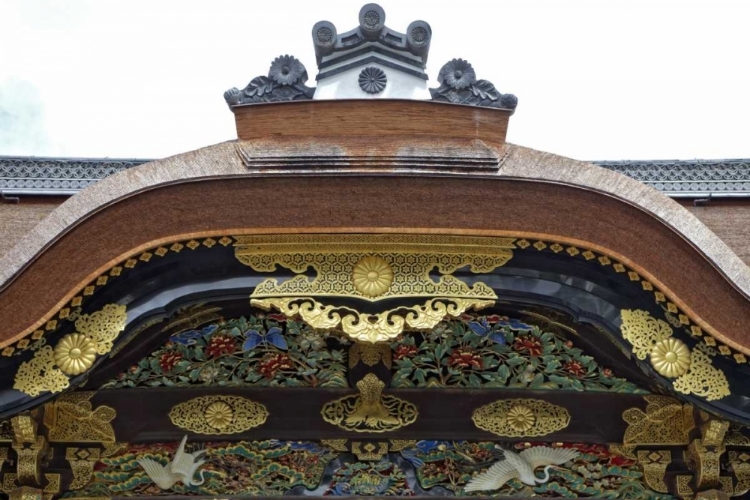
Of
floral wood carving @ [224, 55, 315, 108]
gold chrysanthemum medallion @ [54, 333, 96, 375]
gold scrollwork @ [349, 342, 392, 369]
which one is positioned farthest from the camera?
gold scrollwork @ [349, 342, 392, 369]

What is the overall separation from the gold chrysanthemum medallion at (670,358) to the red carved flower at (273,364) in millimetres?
2245

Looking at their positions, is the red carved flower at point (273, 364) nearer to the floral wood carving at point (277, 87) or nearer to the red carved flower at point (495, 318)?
the red carved flower at point (495, 318)

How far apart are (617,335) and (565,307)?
33 cm

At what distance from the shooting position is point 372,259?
5.88m

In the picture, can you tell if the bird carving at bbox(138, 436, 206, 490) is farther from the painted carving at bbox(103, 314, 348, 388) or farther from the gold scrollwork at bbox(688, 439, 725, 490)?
the gold scrollwork at bbox(688, 439, 725, 490)

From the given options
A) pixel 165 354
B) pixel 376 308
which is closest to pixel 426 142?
pixel 376 308

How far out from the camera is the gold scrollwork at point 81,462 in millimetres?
6594

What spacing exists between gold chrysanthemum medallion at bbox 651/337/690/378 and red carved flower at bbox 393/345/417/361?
4.77ft

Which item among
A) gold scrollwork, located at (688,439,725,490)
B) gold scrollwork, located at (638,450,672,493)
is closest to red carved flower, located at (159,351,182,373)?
gold scrollwork, located at (638,450,672,493)

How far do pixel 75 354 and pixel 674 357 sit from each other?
3405 mm

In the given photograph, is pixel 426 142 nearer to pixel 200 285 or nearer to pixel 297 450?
pixel 200 285

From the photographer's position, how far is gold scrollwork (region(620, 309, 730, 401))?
567 centimetres

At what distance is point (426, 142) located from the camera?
19.5 ft

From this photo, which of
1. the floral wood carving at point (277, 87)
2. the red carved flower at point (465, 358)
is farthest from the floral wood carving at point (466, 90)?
the red carved flower at point (465, 358)
